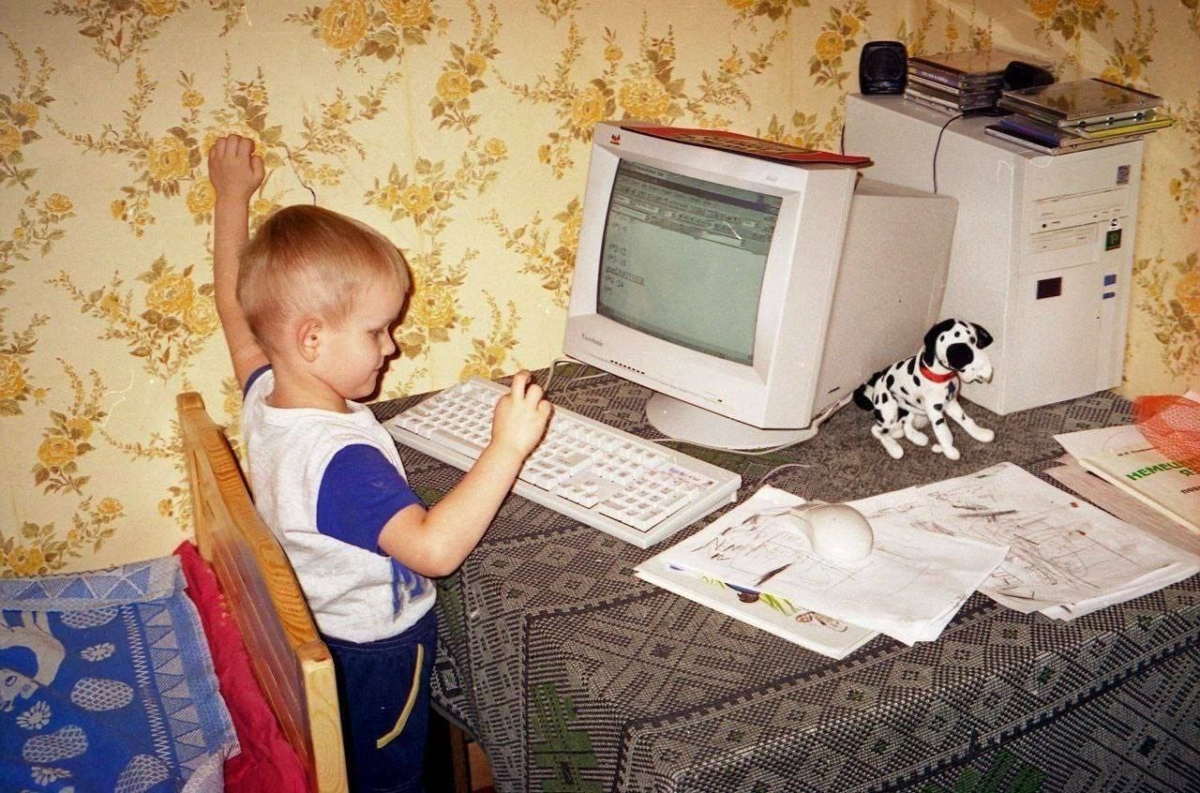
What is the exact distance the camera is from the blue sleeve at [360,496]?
125 centimetres

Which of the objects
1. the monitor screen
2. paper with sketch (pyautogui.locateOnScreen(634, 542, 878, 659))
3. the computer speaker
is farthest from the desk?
the computer speaker

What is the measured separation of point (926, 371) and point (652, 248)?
43 centimetres

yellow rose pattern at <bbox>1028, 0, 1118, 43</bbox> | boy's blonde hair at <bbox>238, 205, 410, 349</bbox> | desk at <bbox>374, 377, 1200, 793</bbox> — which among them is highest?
yellow rose pattern at <bbox>1028, 0, 1118, 43</bbox>

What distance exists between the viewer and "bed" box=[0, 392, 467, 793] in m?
1.14

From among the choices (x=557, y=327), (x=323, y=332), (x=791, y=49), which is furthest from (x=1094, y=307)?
(x=323, y=332)

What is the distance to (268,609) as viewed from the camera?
116 cm

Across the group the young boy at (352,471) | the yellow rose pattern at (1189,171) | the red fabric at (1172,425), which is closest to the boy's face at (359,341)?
the young boy at (352,471)

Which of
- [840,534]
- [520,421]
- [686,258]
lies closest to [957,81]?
[686,258]

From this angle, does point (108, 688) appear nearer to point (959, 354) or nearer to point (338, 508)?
point (338, 508)

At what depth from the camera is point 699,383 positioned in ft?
5.18

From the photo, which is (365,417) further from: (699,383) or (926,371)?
(926,371)

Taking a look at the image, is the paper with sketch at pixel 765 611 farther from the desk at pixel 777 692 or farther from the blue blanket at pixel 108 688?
the blue blanket at pixel 108 688

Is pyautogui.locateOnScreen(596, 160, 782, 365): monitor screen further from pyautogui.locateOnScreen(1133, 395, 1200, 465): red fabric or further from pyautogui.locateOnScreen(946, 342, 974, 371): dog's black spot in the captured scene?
pyautogui.locateOnScreen(1133, 395, 1200, 465): red fabric

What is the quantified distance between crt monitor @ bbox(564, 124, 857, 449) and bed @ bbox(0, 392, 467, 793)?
2.01 ft
